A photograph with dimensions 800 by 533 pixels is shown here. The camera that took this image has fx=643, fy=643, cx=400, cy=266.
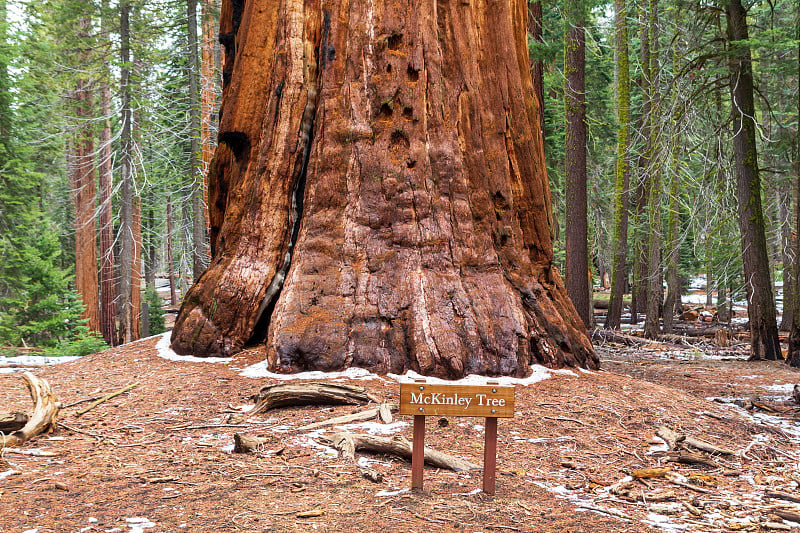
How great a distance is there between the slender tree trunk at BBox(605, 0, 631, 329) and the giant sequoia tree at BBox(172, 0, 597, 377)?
9203 millimetres

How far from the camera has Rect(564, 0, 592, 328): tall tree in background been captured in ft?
48.6

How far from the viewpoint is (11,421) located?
516 cm

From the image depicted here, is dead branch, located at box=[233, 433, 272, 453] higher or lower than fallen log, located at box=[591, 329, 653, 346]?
higher

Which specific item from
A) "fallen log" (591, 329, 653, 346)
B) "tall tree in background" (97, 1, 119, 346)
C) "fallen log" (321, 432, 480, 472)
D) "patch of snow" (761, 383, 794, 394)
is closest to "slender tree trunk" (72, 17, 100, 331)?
"tall tree in background" (97, 1, 119, 346)

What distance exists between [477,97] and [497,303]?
110 inches

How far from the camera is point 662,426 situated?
19.7ft

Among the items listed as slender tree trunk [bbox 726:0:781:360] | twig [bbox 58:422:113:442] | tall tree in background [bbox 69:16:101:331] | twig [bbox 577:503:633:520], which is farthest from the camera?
tall tree in background [bbox 69:16:101:331]

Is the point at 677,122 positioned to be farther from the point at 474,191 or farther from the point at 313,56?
the point at 313,56

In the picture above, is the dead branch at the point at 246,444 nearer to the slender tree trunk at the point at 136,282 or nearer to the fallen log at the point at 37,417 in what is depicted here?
the fallen log at the point at 37,417

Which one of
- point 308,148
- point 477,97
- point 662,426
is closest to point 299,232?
point 308,148

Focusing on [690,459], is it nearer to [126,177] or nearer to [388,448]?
[388,448]

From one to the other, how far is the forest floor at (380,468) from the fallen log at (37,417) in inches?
4.5

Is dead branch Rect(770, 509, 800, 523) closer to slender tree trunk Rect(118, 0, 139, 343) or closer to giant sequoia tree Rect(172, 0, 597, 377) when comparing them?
giant sequoia tree Rect(172, 0, 597, 377)

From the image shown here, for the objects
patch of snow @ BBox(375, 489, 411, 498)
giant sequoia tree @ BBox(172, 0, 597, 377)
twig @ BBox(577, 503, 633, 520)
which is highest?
giant sequoia tree @ BBox(172, 0, 597, 377)
